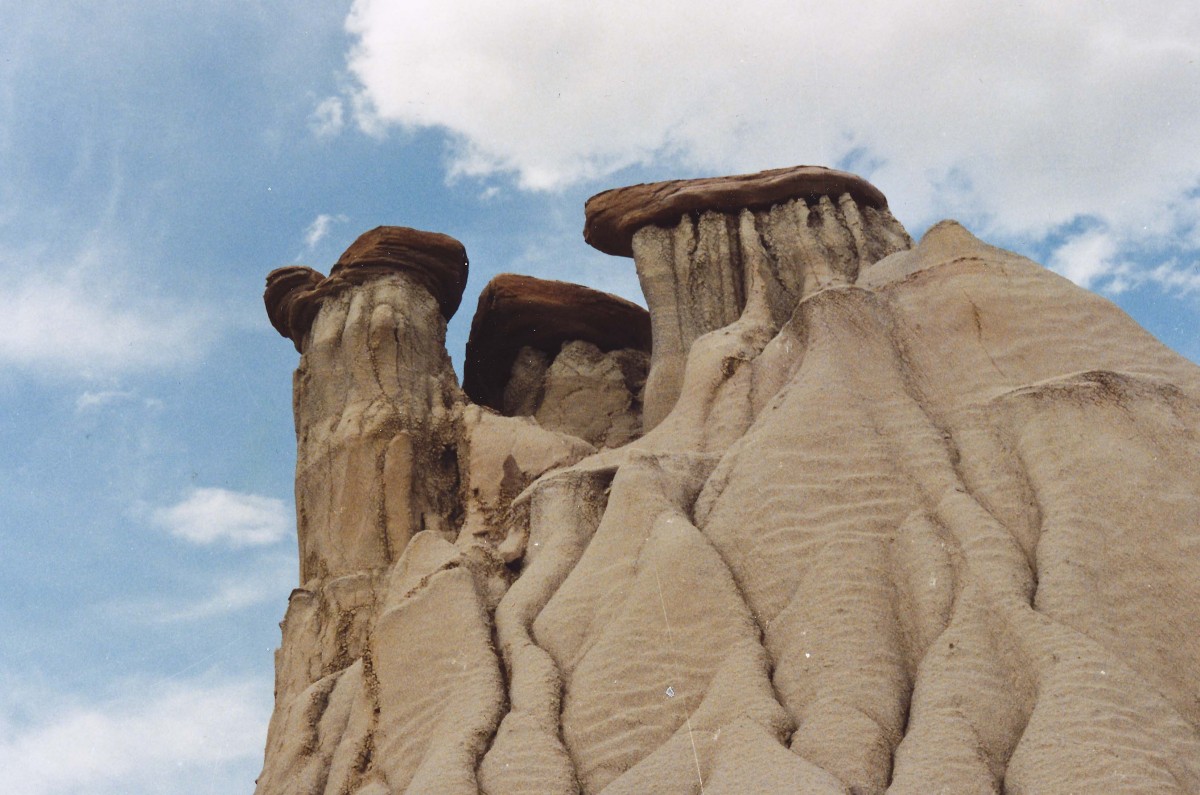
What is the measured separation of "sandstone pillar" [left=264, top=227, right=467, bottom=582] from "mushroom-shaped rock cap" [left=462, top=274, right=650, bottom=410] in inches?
26.6

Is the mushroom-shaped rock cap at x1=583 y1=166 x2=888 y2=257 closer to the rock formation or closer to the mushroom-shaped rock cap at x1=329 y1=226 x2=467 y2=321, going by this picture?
the rock formation

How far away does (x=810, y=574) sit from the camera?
9805 mm

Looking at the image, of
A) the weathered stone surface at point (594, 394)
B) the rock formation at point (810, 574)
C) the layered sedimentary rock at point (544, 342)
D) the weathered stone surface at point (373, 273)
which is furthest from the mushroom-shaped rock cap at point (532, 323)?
the rock formation at point (810, 574)

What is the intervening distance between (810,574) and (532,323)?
952cm

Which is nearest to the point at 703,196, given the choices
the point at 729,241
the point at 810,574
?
the point at 729,241

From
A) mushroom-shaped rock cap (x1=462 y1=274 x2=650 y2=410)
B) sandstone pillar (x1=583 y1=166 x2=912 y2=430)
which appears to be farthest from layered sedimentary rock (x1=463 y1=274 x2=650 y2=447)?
sandstone pillar (x1=583 y1=166 x2=912 y2=430)

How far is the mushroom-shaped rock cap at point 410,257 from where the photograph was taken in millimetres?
17656

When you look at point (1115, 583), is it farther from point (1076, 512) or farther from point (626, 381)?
point (626, 381)

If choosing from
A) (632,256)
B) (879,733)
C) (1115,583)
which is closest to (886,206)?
(632,256)

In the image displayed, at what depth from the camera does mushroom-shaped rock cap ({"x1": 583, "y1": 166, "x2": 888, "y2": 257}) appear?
16641mm

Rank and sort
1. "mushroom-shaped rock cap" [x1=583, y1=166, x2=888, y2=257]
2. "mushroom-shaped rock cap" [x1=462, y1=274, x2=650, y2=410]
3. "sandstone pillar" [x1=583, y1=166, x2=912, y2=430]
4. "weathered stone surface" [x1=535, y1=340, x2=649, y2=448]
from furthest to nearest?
"mushroom-shaped rock cap" [x1=462, y1=274, x2=650, y2=410]
"weathered stone surface" [x1=535, y1=340, x2=649, y2=448]
"mushroom-shaped rock cap" [x1=583, y1=166, x2=888, y2=257]
"sandstone pillar" [x1=583, y1=166, x2=912, y2=430]

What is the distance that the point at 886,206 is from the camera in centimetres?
1708

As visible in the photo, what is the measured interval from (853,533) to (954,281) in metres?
3.24

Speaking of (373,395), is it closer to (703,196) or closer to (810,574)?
(703,196)
